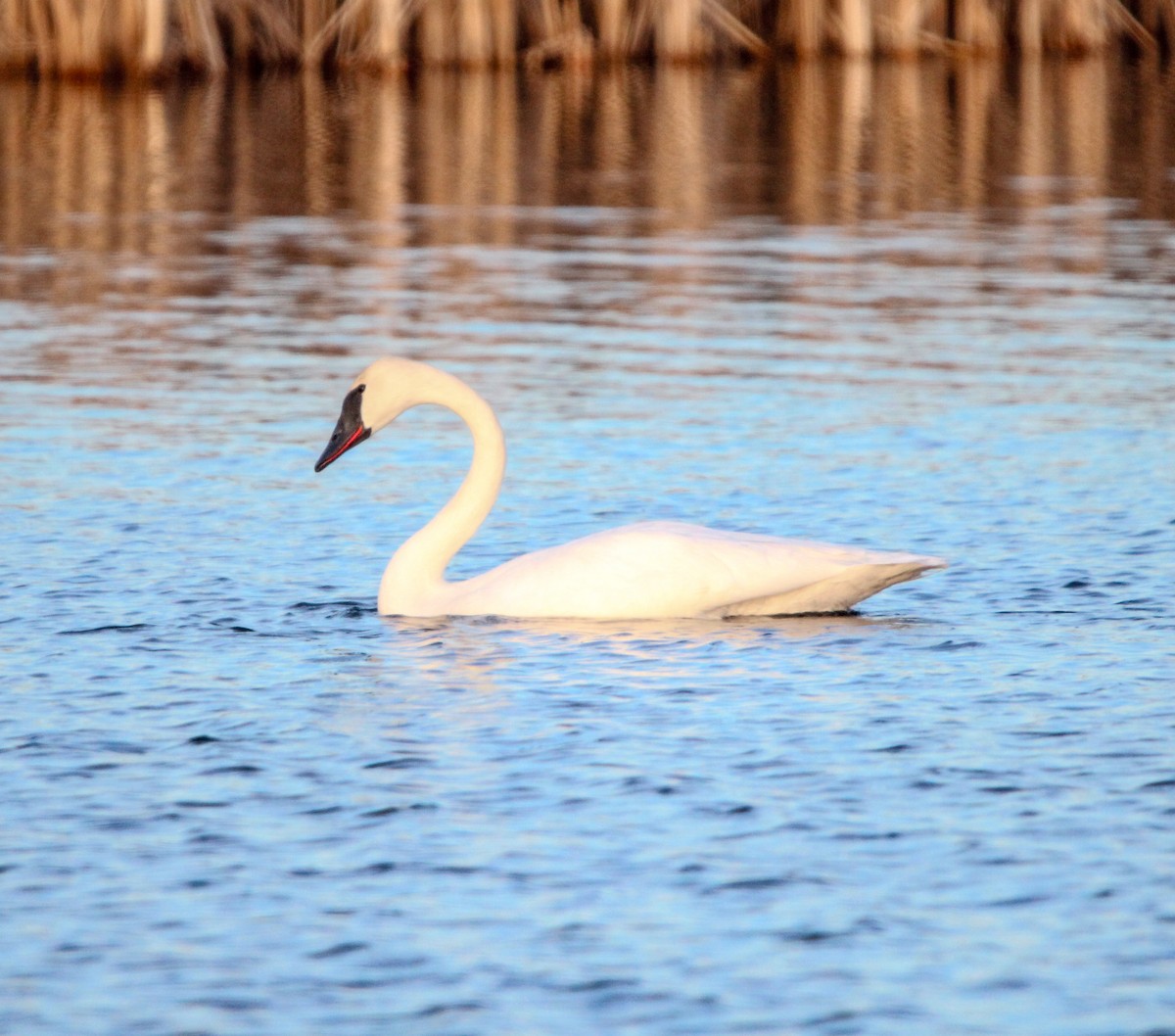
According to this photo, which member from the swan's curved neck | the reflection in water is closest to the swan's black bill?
the swan's curved neck

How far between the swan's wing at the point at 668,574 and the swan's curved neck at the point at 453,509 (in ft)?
1.26

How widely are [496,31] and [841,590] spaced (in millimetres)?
27855

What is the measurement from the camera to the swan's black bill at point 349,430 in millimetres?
9797

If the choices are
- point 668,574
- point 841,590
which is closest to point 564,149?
point 841,590

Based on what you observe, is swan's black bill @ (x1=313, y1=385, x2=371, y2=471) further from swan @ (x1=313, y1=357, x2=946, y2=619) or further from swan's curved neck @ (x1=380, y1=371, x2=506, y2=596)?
swan @ (x1=313, y1=357, x2=946, y2=619)

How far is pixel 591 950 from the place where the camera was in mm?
5801

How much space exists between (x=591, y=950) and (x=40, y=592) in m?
4.44

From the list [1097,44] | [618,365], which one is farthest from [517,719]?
[1097,44]

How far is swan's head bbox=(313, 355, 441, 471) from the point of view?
978 cm

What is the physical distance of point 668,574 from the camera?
9.01 meters

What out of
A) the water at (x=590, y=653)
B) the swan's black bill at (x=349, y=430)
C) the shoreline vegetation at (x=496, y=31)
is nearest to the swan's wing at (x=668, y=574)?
the water at (x=590, y=653)

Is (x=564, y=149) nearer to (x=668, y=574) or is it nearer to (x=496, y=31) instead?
(x=496, y=31)

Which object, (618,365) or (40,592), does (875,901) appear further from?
(618,365)

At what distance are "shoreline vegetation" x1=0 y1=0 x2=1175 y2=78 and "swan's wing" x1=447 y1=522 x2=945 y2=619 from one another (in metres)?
24.6
